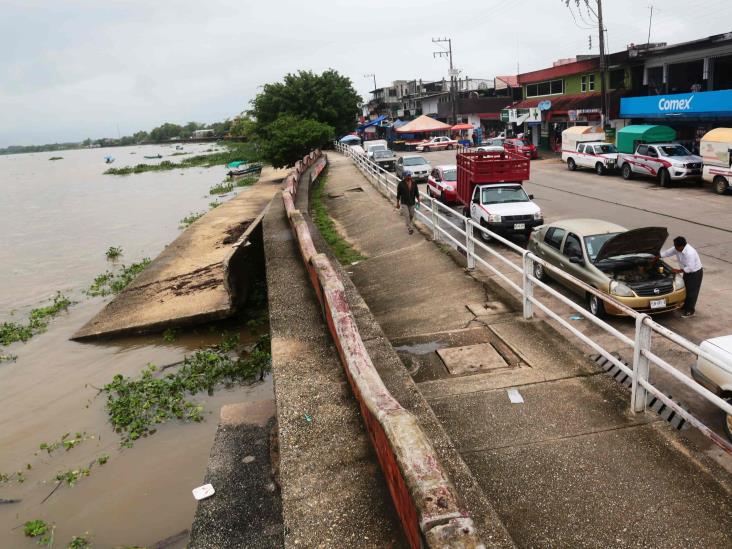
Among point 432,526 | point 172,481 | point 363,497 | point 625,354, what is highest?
point 432,526

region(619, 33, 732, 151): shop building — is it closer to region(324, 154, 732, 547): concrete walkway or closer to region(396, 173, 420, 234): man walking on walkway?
region(396, 173, 420, 234): man walking on walkway

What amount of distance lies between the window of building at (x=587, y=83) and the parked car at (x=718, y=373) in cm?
3850

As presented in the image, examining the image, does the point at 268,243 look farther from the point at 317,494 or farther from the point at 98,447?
the point at 317,494

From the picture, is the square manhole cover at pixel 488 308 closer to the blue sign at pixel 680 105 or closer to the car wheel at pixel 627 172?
the car wheel at pixel 627 172

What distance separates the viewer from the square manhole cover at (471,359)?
23.8ft

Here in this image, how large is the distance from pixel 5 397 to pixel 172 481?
5.15 m

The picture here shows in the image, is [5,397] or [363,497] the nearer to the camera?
[363,497]

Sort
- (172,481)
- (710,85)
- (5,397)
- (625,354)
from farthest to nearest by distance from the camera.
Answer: (710,85), (5,397), (625,354), (172,481)

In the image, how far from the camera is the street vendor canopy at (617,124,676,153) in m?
28.2

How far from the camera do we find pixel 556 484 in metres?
4.77

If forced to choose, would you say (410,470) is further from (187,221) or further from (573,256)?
(187,221)

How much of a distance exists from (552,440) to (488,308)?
4.14 m

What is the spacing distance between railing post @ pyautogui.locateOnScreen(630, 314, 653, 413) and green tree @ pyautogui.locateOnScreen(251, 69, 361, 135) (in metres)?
53.0

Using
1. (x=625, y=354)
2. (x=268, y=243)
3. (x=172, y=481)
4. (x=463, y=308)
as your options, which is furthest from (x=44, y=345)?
(x=625, y=354)
